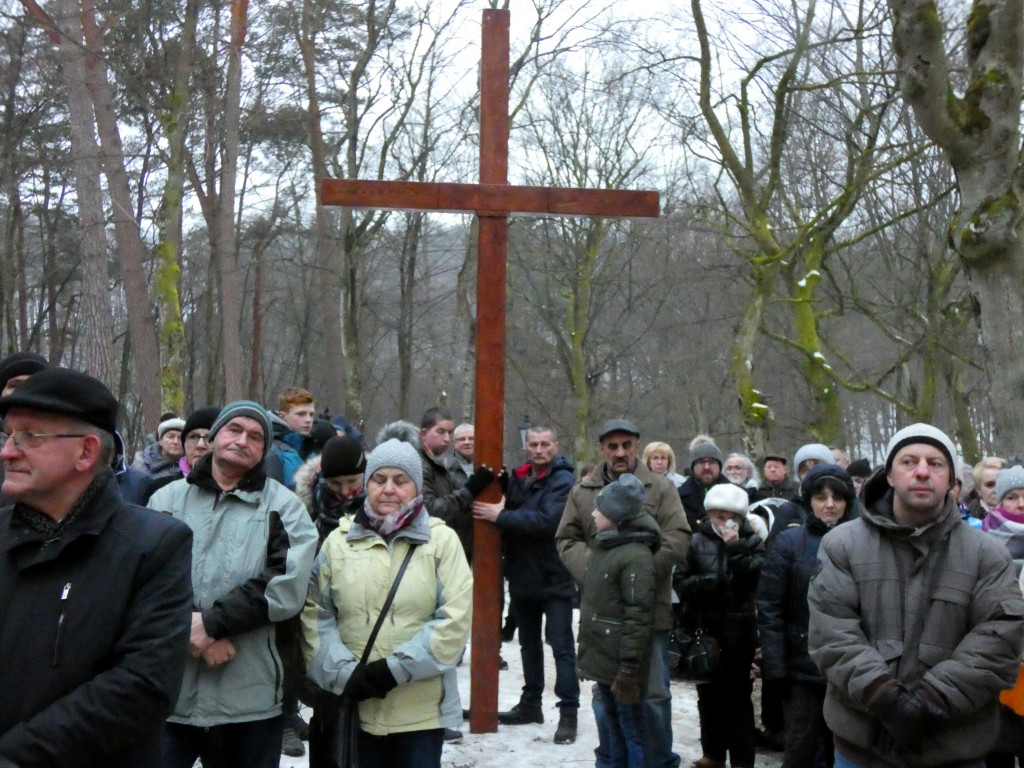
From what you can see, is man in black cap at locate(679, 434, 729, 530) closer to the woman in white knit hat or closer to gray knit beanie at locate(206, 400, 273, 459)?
the woman in white knit hat

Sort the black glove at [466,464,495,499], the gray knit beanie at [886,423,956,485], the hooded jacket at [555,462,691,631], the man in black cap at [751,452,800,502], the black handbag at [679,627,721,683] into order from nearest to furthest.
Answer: the gray knit beanie at [886,423,956,485] < the hooded jacket at [555,462,691,631] < the black handbag at [679,627,721,683] < the black glove at [466,464,495,499] < the man in black cap at [751,452,800,502]

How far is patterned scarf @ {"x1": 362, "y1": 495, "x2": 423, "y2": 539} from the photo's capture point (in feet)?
14.3

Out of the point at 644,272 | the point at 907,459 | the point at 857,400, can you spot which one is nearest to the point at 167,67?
the point at 907,459

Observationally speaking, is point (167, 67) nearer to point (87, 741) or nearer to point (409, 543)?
point (409, 543)

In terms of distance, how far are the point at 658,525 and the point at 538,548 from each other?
1230 millimetres

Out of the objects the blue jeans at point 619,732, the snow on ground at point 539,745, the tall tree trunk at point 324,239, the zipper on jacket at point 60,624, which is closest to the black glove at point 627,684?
the blue jeans at point 619,732

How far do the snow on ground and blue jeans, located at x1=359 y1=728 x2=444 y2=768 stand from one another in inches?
65.0

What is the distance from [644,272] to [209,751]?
96.7 ft

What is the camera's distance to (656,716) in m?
5.46

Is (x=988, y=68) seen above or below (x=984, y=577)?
above

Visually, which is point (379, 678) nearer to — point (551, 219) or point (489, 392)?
point (489, 392)

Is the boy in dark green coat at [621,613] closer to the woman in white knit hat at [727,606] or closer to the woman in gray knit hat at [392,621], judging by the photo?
the woman in white knit hat at [727,606]

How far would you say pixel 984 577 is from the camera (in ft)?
12.2

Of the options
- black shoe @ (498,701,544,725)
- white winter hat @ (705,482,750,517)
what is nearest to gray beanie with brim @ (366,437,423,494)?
white winter hat @ (705,482,750,517)
